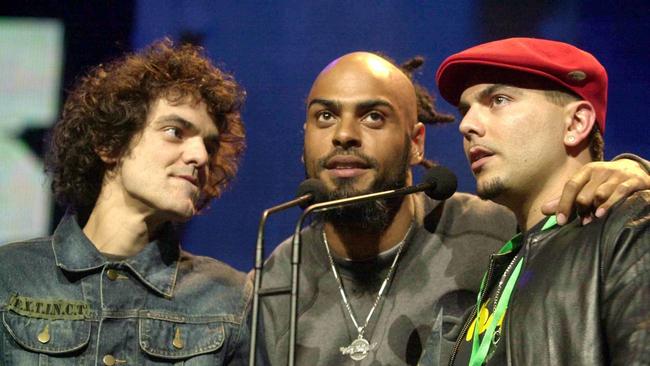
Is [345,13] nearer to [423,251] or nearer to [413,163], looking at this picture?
[413,163]

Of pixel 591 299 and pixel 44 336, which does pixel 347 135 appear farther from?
pixel 591 299

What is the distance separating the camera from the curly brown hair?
3.60 m

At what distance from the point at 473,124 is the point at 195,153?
101 cm

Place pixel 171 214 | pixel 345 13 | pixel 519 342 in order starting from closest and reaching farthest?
pixel 519 342 < pixel 171 214 < pixel 345 13

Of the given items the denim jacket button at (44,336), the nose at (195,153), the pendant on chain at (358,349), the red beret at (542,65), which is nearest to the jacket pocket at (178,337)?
the denim jacket button at (44,336)

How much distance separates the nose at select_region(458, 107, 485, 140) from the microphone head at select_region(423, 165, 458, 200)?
0.41 feet

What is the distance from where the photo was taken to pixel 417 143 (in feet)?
12.3

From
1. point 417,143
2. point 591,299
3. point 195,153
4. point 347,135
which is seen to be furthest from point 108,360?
point 591,299

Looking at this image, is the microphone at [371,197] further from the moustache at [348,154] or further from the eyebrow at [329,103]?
the eyebrow at [329,103]

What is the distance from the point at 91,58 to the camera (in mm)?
4480

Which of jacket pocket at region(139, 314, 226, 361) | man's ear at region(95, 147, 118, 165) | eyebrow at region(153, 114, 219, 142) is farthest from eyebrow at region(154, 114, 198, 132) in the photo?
jacket pocket at region(139, 314, 226, 361)

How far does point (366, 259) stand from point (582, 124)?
3.13 feet

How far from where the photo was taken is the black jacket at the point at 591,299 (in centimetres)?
220

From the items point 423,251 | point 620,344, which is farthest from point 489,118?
point 620,344
